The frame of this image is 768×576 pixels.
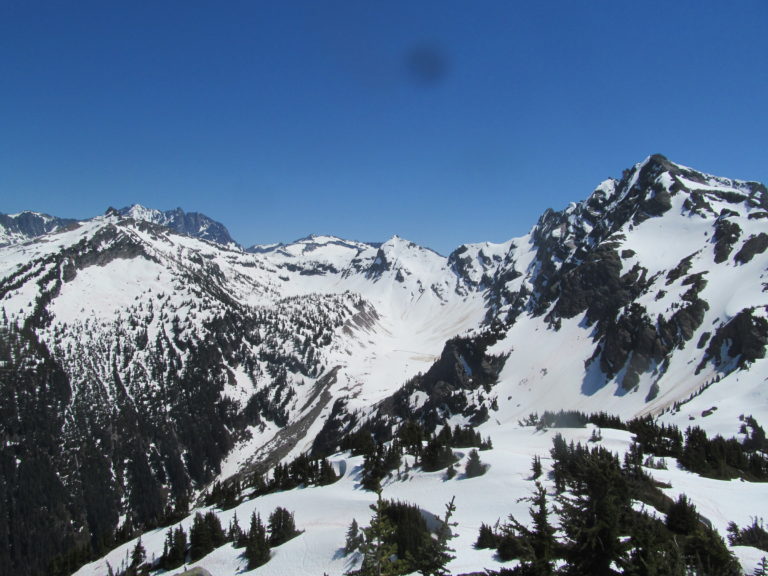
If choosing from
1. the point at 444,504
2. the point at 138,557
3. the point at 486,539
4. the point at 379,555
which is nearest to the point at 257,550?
the point at 444,504


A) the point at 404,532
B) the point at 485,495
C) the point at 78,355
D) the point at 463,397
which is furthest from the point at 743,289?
the point at 78,355

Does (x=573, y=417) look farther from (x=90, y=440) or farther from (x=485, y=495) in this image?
(x=90, y=440)

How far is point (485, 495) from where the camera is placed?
37.7 metres

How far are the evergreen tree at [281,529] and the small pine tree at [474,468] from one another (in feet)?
54.9

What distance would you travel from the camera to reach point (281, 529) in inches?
1522

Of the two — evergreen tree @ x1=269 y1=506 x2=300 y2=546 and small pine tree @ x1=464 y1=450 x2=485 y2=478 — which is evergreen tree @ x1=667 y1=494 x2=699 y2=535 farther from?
evergreen tree @ x1=269 y1=506 x2=300 y2=546

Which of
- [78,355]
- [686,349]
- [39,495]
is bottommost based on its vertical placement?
[39,495]

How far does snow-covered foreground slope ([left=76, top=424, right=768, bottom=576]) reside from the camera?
99.6ft

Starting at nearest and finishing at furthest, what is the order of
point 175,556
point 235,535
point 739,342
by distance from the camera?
point 175,556 < point 235,535 < point 739,342

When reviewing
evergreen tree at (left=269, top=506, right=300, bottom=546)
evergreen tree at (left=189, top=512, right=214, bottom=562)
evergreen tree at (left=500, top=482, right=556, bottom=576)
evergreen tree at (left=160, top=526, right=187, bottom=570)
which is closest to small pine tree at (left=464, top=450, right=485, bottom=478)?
evergreen tree at (left=269, top=506, right=300, bottom=546)

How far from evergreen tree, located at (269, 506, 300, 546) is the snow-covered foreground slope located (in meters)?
1.16

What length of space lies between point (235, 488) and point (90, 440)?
122058mm

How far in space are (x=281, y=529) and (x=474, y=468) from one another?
1862cm

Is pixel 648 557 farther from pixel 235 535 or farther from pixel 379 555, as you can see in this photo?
pixel 235 535
